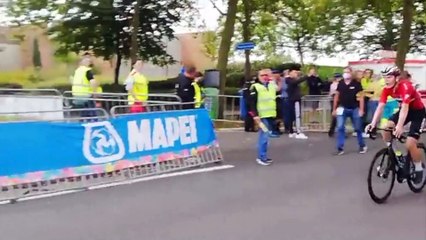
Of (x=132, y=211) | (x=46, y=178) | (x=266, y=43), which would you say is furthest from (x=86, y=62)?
(x=266, y=43)

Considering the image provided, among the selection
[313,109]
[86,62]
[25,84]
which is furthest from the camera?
[25,84]

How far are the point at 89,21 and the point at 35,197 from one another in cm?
2469

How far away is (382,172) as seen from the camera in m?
9.13

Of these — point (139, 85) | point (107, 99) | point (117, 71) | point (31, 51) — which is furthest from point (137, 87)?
point (117, 71)

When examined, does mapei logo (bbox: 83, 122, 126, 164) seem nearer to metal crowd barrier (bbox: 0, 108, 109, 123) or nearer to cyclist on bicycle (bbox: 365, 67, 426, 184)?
metal crowd barrier (bbox: 0, 108, 109, 123)

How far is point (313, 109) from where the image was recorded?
2042 cm

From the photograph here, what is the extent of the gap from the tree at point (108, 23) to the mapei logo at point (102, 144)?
750 inches

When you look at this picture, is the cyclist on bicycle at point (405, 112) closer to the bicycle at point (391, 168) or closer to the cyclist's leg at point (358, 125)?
the bicycle at point (391, 168)

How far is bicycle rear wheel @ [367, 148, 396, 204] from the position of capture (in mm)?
9039

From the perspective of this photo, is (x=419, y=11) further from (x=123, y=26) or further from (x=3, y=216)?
(x=3, y=216)

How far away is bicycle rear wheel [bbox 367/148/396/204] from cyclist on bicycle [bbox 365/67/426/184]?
274 mm

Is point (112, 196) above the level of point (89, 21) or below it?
below

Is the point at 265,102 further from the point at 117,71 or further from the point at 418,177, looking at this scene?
the point at 117,71

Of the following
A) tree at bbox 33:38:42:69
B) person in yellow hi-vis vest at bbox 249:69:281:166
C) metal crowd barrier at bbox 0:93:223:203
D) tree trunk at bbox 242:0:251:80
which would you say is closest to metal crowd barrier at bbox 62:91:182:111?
metal crowd barrier at bbox 0:93:223:203
